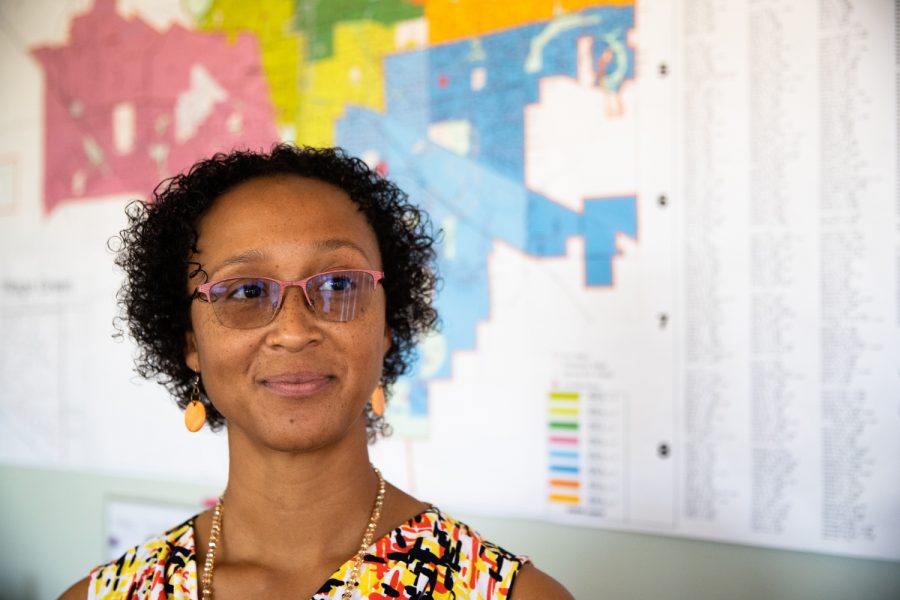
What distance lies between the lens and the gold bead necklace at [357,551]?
966 mm

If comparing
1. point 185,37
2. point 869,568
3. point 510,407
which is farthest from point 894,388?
point 185,37

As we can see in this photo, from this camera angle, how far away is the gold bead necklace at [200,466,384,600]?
966mm

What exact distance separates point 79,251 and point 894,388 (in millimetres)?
2289

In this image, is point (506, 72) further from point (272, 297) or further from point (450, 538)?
point (450, 538)

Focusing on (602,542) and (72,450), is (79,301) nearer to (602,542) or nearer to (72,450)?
(72,450)

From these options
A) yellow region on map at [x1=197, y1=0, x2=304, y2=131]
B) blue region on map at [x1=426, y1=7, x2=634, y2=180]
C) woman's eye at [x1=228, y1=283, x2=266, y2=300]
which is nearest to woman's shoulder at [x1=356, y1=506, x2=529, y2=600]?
woman's eye at [x1=228, y1=283, x2=266, y2=300]

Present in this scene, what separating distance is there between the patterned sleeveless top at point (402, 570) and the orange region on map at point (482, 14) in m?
1.12

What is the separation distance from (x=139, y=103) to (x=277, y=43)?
560 mm

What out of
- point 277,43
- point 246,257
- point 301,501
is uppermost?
point 277,43

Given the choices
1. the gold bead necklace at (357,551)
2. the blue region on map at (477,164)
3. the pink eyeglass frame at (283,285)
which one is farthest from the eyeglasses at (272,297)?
the blue region on map at (477,164)

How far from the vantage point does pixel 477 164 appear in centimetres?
167

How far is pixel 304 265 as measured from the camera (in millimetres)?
955

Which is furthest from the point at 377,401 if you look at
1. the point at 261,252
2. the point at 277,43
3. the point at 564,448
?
the point at 277,43

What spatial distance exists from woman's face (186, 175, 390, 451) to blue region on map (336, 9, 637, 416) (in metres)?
0.66
